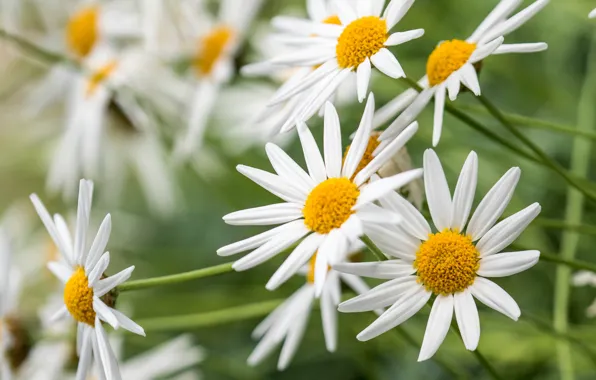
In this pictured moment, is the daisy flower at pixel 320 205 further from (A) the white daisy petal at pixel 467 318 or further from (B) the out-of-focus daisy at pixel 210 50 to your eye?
(B) the out-of-focus daisy at pixel 210 50

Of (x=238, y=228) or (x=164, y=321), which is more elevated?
(x=238, y=228)

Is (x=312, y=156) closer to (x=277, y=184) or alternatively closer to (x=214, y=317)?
(x=277, y=184)

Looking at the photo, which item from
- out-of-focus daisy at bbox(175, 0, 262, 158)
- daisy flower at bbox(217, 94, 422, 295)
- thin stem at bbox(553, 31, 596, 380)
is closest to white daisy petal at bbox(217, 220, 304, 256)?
daisy flower at bbox(217, 94, 422, 295)

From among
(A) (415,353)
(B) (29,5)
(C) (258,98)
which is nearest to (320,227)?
(A) (415,353)

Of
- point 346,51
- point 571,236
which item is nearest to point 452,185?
point 571,236

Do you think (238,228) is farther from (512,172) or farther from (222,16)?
(512,172)

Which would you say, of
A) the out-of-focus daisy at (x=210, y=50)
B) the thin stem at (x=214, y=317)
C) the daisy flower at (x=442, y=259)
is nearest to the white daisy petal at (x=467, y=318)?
the daisy flower at (x=442, y=259)
